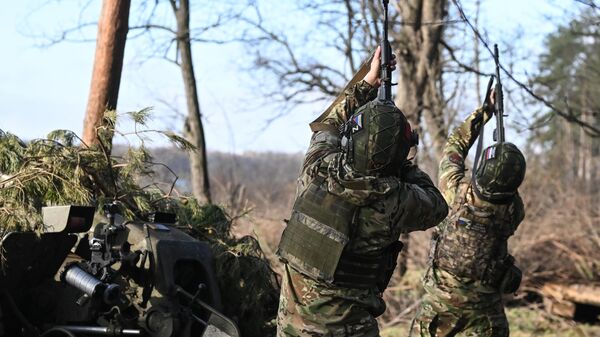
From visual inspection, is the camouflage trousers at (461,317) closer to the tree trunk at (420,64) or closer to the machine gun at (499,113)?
the machine gun at (499,113)

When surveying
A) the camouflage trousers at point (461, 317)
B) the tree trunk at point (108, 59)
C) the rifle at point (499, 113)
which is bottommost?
the camouflage trousers at point (461, 317)

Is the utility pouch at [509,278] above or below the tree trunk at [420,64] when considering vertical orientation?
below

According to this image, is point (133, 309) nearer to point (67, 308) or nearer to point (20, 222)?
point (67, 308)

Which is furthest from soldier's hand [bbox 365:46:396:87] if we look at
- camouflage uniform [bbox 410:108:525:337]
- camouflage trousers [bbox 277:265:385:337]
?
camouflage uniform [bbox 410:108:525:337]

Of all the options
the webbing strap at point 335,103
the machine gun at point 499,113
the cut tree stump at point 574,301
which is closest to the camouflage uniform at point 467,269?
the machine gun at point 499,113

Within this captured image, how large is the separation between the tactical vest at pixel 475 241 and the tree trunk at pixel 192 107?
7.70m

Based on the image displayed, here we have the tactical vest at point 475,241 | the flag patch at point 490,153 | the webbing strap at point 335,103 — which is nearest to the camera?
the webbing strap at point 335,103

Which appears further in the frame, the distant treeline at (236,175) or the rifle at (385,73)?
the distant treeline at (236,175)

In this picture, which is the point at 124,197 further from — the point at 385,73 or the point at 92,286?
the point at 385,73

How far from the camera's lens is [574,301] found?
11852mm

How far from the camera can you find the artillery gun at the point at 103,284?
4949mm

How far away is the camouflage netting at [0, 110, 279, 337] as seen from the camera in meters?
5.32

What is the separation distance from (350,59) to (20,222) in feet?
46.3

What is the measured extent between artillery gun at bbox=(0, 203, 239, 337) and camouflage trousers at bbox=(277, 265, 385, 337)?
71 cm
